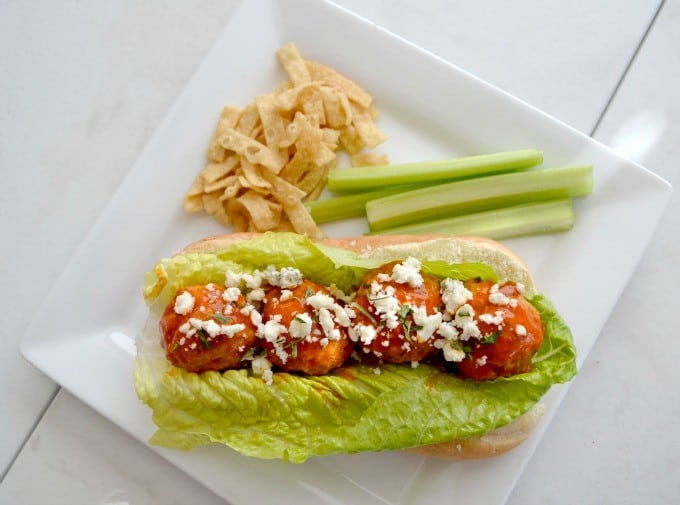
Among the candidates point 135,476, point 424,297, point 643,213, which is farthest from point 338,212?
point 135,476

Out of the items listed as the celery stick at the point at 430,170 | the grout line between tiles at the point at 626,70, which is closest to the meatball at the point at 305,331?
the celery stick at the point at 430,170

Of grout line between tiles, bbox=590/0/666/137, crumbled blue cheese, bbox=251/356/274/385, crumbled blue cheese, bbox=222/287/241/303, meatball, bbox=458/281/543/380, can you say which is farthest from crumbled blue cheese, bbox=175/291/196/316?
grout line between tiles, bbox=590/0/666/137

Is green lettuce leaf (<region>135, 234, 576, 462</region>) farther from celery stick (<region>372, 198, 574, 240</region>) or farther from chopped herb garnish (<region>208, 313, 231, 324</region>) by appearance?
celery stick (<region>372, 198, 574, 240</region>)

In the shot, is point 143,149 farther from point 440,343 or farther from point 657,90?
point 657,90

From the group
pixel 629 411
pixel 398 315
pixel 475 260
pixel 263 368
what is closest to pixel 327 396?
pixel 263 368

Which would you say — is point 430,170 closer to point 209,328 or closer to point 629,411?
point 209,328

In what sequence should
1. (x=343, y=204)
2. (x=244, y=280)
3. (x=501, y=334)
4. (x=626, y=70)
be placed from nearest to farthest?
(x=501, y=334), (x=244, y=280), (x=343, y=204), (x=626, y=70)
